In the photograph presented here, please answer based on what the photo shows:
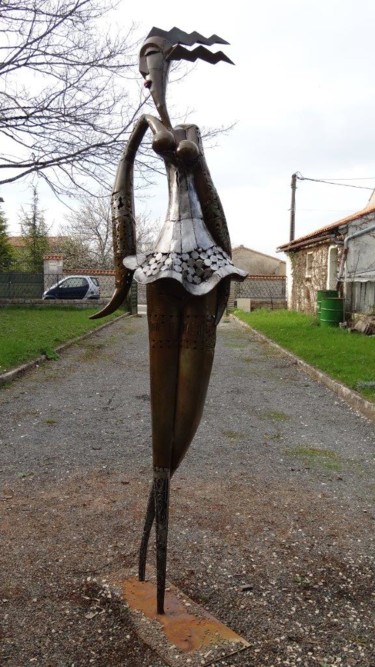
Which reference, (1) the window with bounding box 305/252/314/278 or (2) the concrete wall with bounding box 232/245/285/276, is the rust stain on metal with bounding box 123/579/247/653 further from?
(2) the concrete wall with bounding box 232/245/285/276

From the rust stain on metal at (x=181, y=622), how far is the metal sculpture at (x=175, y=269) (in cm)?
8

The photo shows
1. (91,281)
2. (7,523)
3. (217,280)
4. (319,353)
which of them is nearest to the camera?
(217,280)

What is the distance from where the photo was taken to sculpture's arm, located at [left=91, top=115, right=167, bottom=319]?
2473 millimetres

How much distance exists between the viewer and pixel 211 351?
7.73 ft

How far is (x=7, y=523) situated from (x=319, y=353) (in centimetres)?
817

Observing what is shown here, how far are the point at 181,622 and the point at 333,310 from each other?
45.1ft

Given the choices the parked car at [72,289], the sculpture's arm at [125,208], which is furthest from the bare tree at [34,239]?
the sculpture's arm at [125,208]

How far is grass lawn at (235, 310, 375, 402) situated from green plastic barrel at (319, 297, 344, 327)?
0.35m

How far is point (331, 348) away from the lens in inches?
441

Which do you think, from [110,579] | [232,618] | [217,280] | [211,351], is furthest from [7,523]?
[217,280]

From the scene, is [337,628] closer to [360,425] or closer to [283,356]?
[360,425]

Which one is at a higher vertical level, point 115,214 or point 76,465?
point 115,214

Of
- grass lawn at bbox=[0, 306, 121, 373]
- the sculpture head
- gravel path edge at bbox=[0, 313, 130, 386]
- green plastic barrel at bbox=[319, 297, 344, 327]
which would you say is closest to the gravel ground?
gravel path edge at bbox=[0, 313, 130, 386]

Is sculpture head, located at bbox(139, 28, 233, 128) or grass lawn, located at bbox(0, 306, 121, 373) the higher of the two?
sculpture head, located at bbox(139, 28, 233, 128)
